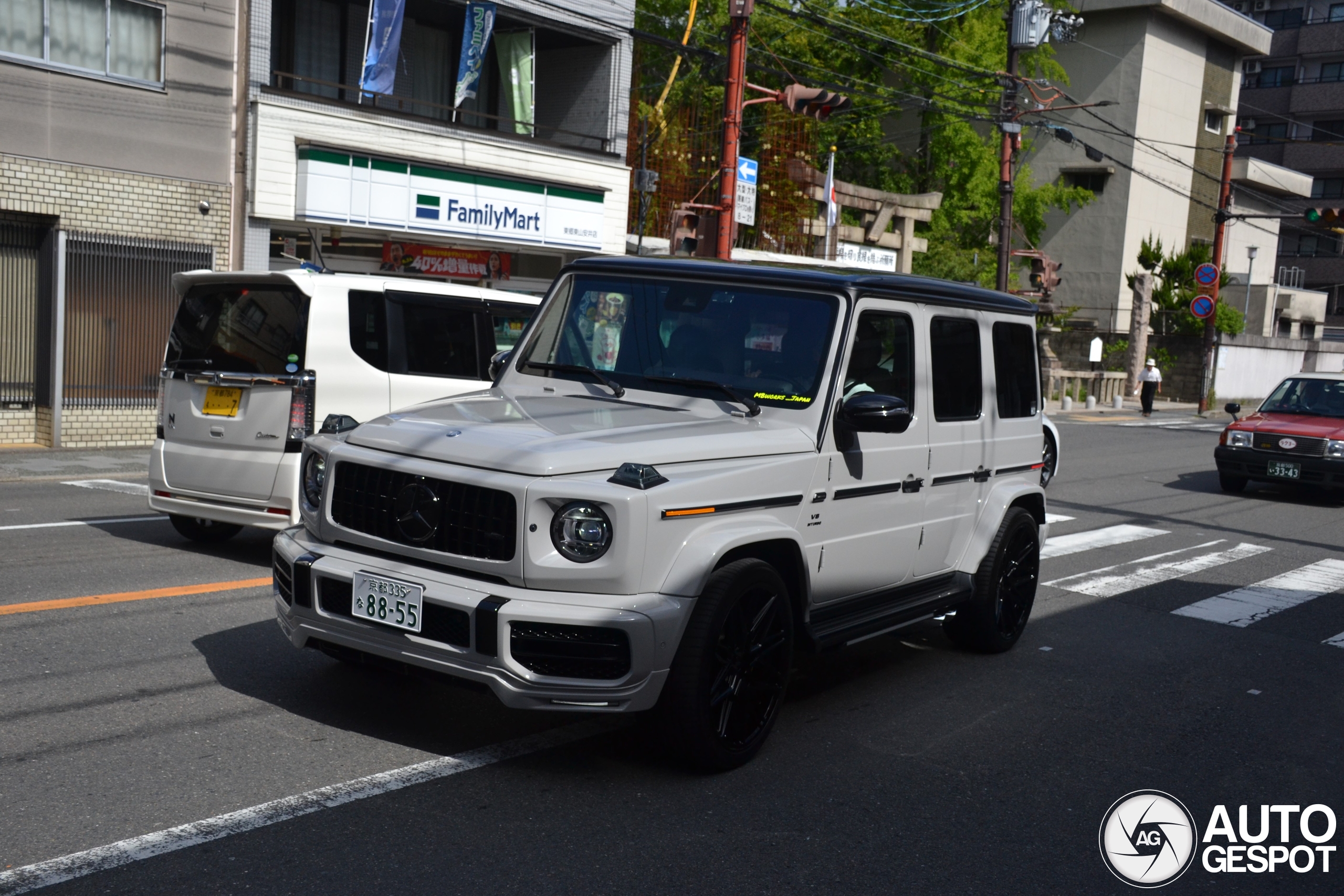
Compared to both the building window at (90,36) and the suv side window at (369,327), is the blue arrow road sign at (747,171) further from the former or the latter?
the suv side window at (369,327)

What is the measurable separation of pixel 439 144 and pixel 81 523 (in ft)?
37.0

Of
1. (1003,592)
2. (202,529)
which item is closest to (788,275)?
(1003,592)

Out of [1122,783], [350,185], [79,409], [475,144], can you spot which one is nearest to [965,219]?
[475,144]

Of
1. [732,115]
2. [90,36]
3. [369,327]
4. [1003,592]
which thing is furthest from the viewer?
[732,115]

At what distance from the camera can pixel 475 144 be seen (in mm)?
20422

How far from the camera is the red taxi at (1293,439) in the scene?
1575cm

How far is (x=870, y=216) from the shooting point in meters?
33.4

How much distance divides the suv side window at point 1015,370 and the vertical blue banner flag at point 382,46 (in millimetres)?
14138

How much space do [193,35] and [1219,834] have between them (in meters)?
16.3

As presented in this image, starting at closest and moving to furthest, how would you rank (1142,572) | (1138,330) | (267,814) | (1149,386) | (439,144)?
(267,814) → (1142,572) → (439,144) → (1149,386) → (1138,330)

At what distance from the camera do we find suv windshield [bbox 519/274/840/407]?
18.5 ft

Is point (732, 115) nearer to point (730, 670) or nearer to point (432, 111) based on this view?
point (432, 111)

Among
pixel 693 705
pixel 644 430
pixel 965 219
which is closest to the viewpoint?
pixel 693 705

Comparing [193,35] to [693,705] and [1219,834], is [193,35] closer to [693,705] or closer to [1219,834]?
[693,705]
